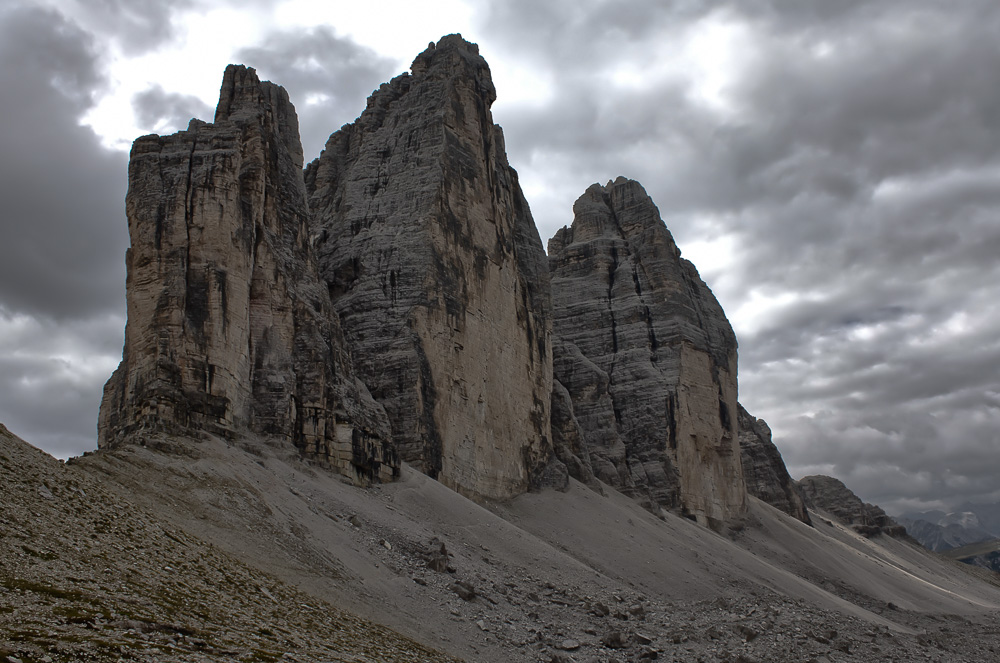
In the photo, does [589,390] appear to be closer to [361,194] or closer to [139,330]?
[361,194]

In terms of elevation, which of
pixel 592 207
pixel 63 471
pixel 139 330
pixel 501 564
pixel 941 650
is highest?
pixel 592 207

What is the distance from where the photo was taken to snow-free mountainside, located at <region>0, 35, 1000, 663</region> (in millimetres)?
18234

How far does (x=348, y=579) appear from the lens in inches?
916

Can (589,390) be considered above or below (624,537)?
above

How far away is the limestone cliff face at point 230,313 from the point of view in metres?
31.6

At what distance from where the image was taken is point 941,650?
35.9m

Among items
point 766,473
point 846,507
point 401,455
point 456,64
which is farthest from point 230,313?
point 846,507

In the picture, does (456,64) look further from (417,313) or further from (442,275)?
(417,313)

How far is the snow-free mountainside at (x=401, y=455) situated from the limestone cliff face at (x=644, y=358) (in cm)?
28

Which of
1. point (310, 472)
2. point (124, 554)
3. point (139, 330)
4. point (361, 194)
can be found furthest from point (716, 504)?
point (124, 554)

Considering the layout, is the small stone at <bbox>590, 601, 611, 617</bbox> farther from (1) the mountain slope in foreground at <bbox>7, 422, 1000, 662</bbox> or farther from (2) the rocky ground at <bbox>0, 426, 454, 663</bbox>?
(2) the rocky ground at <bbox>0, 426, 454, 663</bbox>

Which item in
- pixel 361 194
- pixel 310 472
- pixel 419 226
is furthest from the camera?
pixel 361 194

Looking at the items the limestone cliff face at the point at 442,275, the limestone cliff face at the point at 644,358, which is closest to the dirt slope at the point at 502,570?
the limestone cliff face at the point at 442,275

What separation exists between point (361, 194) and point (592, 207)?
105 feet
